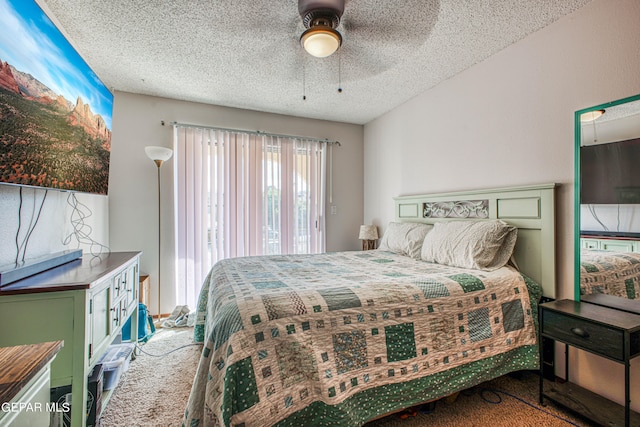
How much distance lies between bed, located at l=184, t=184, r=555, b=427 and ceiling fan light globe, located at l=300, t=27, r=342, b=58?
1525 mm

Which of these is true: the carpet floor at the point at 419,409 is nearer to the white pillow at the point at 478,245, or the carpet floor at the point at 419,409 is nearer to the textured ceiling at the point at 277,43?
the white pillow at the point at 478,245

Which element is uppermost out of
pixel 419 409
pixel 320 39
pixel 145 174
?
pixel 320 39

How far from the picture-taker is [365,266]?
2.31 metres

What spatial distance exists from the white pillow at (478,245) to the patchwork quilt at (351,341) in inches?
5.0

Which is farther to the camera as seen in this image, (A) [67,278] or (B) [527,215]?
(B) [527,215]

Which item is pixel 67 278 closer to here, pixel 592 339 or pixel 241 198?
pixel 241 198

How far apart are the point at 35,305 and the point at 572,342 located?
8.78 ft

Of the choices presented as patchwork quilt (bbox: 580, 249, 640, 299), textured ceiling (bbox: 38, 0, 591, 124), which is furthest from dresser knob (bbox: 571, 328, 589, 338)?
textured ceiling (bbox: 38, 0, 591, 124)

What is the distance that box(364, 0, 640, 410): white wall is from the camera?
172cm

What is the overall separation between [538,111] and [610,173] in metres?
0.66

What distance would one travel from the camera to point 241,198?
11.8ft

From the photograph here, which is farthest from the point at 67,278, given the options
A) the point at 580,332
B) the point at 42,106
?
the point at 580,332

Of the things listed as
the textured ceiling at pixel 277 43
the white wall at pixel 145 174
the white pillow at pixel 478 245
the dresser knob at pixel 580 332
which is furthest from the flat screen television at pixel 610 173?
the white wall at pixel 145 174

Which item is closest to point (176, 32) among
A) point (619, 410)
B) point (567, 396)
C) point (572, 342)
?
point (572, 342)
